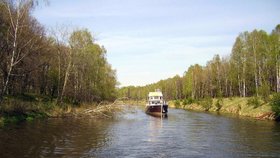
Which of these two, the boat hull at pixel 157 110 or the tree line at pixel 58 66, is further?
the boat hull at pixel 157 110

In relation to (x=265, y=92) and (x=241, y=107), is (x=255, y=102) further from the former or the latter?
(x=241, y=107)

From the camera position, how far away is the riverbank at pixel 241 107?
4674 centimetres

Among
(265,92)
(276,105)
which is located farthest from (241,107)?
(276,105)

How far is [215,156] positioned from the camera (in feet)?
63.1

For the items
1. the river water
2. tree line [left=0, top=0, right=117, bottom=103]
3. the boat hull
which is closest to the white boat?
the boat hull

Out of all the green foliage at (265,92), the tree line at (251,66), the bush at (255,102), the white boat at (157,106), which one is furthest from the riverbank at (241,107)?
the white boat at (157,106)

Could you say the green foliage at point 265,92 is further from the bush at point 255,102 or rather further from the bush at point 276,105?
the bush at point 276,105

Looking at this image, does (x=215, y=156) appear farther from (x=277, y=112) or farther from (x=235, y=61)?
(x=235, y=61)

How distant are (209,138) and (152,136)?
454 cm

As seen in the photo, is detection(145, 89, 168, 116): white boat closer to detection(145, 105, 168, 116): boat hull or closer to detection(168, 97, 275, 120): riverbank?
detection(145, 105, 168, 116): boat hull

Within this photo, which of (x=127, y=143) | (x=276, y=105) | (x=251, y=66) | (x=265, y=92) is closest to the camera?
(x=127, y=143)

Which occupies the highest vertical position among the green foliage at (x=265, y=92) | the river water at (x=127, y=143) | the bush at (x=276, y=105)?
the green foliage at (x=265, y=92)

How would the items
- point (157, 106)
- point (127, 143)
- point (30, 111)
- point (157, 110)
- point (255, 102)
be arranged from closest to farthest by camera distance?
1. point (127, 143)
2. point (30, 111)
3. point (255, 102)
4. point (157, 110)
5. point (157, 106)

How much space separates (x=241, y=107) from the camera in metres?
56.9
